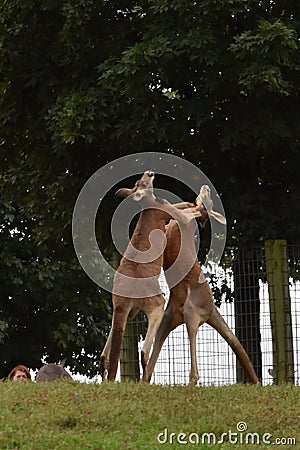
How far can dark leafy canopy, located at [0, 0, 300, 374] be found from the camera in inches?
611

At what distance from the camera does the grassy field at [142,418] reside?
29.6ft

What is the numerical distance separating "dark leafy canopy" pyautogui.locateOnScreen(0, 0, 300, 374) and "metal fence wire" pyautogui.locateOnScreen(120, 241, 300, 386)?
29.9 inches

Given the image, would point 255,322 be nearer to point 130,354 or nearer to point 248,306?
point 248,306

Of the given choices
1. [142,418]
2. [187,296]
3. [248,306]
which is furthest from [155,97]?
[142,418]

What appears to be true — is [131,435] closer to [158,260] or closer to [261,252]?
[158,260]

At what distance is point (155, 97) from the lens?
53.5ft

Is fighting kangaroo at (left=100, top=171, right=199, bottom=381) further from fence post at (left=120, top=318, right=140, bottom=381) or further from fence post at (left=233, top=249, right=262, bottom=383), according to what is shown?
fence post at (left=120, top=318, right=140, bottom=381)

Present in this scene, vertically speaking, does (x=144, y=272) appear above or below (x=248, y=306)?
below

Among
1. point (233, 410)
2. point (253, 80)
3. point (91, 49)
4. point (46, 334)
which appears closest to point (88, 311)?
point (46, 334)

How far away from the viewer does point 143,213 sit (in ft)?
41.3

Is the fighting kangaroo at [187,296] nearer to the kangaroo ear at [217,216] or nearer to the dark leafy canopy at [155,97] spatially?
the kangaroo ear at [217,216]

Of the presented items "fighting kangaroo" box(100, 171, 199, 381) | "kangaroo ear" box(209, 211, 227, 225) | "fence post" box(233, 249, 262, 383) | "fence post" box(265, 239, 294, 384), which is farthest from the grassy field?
"fence post" box(233, 249, 262, 383)

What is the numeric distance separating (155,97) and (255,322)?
3.49 metres

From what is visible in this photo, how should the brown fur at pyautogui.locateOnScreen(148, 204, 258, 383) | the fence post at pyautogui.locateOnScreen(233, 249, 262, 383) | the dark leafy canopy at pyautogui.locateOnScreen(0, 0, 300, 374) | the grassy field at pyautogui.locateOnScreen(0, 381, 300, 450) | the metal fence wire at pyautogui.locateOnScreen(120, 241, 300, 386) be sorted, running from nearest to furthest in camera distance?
1. the grassy field at pyautogui.locateOnScreen(0, 381, 300, 450)
2. the brown fur at pyautogui.locateOnScreen(148, 204, 258, 383)
3. the metal fence wire at pyautogui.locateOnScreen(120, 241, 300, 386)
4. the fence post at pyautogui.locateOnScreen(233, 249, 262, 383)
5. the dark leafy canopy at pyautogui.locateOnScreen(0, 0, 300, 374)
